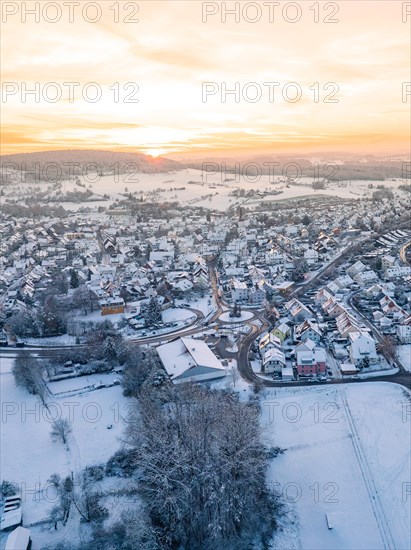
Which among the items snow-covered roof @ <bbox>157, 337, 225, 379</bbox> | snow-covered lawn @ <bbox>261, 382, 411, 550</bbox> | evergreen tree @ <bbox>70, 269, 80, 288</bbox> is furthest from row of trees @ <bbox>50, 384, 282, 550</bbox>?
evergreen tree @ <bbox>70, 269, 80, 288</bbox>

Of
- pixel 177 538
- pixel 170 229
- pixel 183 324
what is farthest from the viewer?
pixel 170 229

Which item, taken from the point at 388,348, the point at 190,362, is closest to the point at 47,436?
the point at 190,362

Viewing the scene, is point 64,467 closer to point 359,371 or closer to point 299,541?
point 299,541

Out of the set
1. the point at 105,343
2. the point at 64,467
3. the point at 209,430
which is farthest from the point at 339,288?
the point at 64,467

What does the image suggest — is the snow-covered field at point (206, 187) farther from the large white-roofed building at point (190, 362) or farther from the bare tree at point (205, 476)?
the bare tree at point (205, 476)

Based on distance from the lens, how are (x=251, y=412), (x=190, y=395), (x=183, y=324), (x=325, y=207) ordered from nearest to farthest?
1. (x=251, y=412)
2. (x=190, y=395)
3. (x=183, y=324)
4. (x=325, y=207)

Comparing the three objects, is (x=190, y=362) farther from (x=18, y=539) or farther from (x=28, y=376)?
(x=18, y=539)

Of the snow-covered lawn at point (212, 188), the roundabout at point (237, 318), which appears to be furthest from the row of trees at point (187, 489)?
the snow-covered lawn at point (212, 188)
